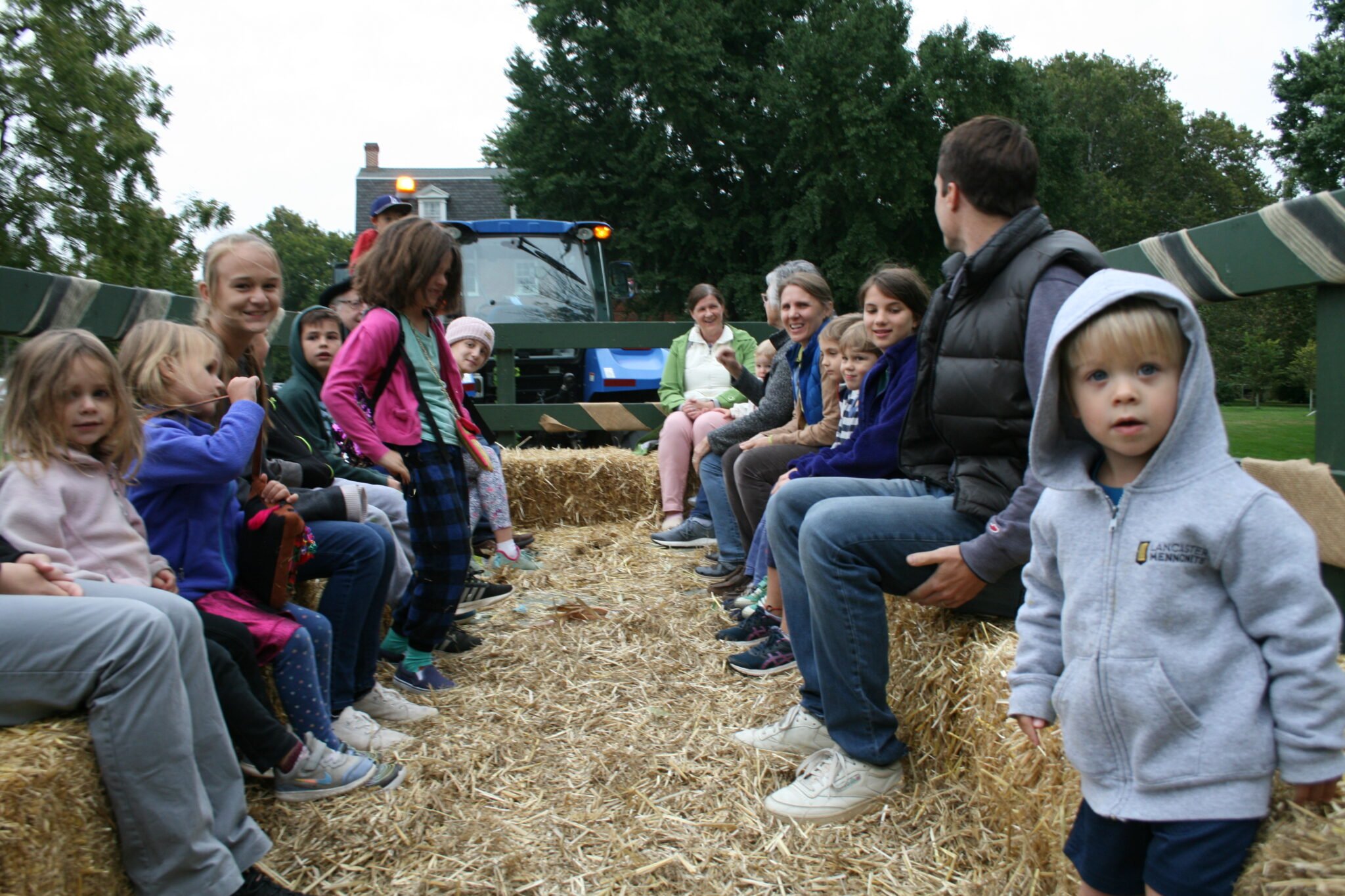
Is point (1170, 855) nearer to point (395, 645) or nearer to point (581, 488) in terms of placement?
point (395, 645)

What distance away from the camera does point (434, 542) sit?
3.59 metres

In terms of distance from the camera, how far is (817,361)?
4.42 m

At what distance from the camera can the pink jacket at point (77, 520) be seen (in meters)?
2.06

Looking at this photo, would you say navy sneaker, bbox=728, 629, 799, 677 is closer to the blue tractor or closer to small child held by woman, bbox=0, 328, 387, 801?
small child held by woman, bbox=0, 328, 387, 801

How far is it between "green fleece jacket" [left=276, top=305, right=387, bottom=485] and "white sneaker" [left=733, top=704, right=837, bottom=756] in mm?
2096

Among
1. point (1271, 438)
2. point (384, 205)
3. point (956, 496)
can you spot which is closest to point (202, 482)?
point (956, 496)

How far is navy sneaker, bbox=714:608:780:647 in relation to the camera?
13.1ft

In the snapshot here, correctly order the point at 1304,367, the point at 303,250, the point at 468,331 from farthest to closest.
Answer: the point at 303,250, the point at 1304,367, the point at 468,331

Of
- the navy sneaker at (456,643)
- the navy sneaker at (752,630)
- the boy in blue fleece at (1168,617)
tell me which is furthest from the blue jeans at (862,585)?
the navy sneaker at (456,643)

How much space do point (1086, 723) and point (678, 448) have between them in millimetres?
4663

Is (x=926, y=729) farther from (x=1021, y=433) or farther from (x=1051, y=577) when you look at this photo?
(x=1051, y=577)

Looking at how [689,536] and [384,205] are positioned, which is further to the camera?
[689,536]

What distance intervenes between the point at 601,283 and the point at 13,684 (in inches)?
325

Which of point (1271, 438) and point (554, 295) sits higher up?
point (554, 295)
